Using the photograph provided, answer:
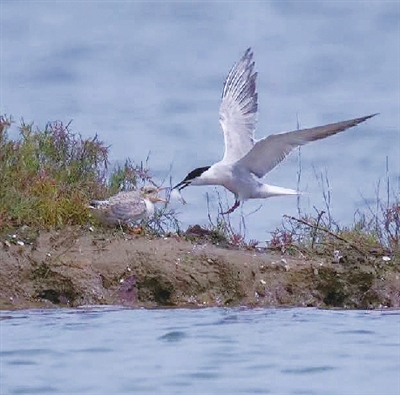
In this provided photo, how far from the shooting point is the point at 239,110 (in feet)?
56.5

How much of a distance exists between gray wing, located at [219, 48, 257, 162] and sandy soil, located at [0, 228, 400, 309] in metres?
1.65

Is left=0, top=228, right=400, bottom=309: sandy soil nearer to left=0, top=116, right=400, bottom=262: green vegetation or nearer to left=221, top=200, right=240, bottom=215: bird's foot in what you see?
left=0, top=116, right=400, bottom=262: green vegetation

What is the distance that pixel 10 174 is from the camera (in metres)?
15.7

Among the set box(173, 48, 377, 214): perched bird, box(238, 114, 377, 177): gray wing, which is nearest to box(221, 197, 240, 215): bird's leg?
box(173, 48, 377, 214): perched bird

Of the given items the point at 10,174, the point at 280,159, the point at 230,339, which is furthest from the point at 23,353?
the point at 280,159

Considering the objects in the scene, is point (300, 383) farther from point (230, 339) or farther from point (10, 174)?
point (10, 174)

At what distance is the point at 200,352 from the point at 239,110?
13.6 ft

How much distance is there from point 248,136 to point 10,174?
241 centimetres

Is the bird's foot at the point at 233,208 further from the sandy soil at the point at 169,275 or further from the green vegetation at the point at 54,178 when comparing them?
the sandy soil at the point at 169,275

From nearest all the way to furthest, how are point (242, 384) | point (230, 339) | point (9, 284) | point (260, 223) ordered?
point (242, 384) → point (230, 339) → point (9, 284) → point (260, 223)

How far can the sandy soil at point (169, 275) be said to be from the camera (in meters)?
14.9

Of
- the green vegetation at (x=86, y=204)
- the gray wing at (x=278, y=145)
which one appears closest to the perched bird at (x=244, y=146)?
the gray wing at (x=278, y=145)

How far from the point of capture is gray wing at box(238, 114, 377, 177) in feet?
52.2

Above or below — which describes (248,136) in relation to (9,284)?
above
